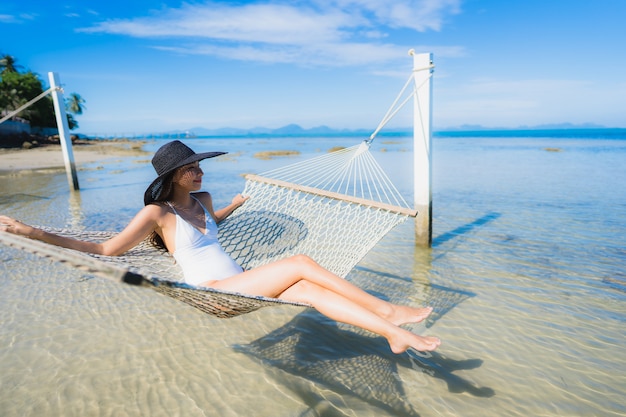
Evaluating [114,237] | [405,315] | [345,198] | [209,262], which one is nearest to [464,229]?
[345,198]

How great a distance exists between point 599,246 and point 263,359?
384 cm

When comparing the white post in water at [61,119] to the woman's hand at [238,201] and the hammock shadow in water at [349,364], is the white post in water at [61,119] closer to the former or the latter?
the woman's hand at [238,201]

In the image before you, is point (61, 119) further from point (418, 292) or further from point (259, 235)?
point (418, 292)

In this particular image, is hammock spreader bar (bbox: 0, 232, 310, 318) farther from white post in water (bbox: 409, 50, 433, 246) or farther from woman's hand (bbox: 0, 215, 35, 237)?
white post in water (bbox: 409, 50, 433, 246)

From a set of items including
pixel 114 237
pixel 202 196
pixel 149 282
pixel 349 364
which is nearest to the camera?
pixel 149 282

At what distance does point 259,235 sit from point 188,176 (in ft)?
3.24

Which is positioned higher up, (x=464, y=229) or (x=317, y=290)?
(x=317, y=290)

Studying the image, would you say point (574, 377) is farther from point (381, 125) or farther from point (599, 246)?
point (599, 246)

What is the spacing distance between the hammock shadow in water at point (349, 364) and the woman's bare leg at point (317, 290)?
1.32 ft

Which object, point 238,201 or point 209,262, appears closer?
point 209,262

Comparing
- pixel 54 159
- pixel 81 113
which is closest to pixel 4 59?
pixel 81 113

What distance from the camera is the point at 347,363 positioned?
7.56 ft

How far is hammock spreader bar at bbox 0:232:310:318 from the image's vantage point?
1187mm

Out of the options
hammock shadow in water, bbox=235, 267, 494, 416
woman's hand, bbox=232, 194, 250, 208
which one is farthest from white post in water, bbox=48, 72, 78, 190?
hammock shadow in water, bbox=235, 267, 494, 416
